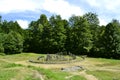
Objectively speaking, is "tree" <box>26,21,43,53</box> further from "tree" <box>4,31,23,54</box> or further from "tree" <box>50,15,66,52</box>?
"tree" <box>4,31,23,54</box>

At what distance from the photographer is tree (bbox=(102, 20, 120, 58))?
69.6 m

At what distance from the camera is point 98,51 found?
246ft

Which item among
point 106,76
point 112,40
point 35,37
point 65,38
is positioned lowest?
point 106,76

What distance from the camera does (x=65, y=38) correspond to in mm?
80875

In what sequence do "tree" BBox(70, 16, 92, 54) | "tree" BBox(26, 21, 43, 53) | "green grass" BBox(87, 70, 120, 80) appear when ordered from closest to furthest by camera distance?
"green grass" BBox(87, 70, 120, 80) < "tree" BBox(70, 16, 92, 54) < "tree" BBox(26, 21, 43, 53)

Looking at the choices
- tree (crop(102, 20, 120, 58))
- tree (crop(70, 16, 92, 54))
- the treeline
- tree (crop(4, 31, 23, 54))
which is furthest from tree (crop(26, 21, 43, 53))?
tree (crop(102, 20, 120, 58))

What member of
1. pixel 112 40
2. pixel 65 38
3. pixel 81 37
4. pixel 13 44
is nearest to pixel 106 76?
pixel 112 40

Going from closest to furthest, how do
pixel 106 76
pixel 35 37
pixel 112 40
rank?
pixel 106 76, pixel 112 40, pixel 35 37

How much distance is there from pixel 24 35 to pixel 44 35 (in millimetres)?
9200

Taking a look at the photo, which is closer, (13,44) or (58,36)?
(13,44)

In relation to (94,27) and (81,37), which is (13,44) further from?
(94,27)

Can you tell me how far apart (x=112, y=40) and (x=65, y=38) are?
52.3 feet

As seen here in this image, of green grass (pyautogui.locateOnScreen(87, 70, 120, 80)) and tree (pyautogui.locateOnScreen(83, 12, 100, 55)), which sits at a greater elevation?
tree (pyautogui.locateOnScreen(83, 12, 100, 55))

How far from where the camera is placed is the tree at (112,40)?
69562 mm
